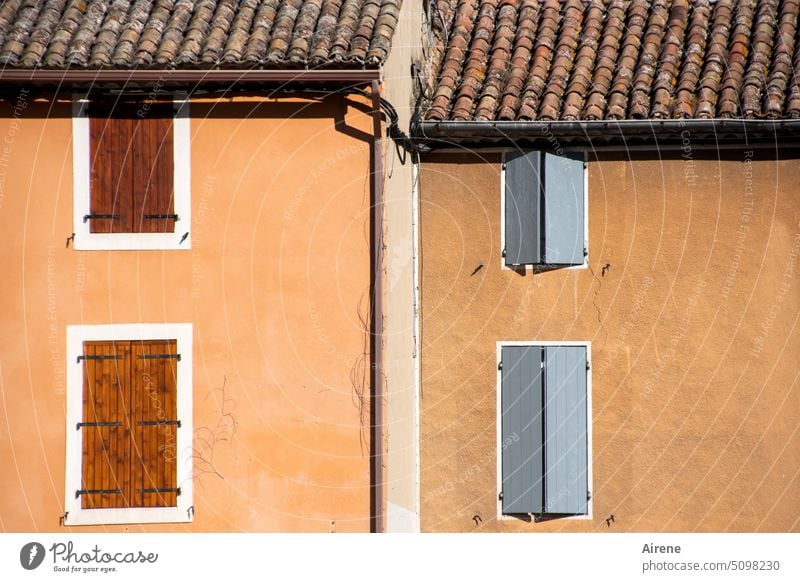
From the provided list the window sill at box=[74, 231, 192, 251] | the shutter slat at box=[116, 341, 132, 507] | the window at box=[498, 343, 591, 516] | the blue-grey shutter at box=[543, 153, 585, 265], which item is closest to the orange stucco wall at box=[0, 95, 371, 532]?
the window sill at box=[74, 231, 192, 251]

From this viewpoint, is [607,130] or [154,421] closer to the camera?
[154,421]

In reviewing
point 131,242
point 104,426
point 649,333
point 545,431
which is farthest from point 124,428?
point 649,333

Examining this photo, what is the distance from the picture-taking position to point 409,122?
1079cm

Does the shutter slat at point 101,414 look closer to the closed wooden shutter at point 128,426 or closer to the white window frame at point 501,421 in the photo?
the closed wooden shutter at point 128,426

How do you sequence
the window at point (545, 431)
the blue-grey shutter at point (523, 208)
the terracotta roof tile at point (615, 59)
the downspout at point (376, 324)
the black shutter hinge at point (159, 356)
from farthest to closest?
the blue-grey shutter at point (523, 208), the window at point (545, 431), the terracotta roof tile at point (615, 59), the black shutter hinge at point (159, 356), the downspout at point (376, 324)

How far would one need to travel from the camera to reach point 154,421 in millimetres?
9156

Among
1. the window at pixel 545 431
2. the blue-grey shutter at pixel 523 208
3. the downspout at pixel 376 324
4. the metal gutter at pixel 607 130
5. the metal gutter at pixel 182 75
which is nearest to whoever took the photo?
the metal gutter at pixel 182 75

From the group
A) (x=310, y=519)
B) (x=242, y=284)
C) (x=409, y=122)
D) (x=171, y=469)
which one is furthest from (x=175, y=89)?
(x=310, y=519)

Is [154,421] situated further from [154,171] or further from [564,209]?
[564,209]

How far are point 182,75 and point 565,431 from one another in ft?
16.2

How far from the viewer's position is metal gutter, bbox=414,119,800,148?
1041 centimetres

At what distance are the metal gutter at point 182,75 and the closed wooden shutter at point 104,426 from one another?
2174 millimetres

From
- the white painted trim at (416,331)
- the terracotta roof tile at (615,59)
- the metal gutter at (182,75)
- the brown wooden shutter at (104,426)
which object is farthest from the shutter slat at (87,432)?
the terracotta roof tile at (615,59)

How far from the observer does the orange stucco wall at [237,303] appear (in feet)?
30.0
